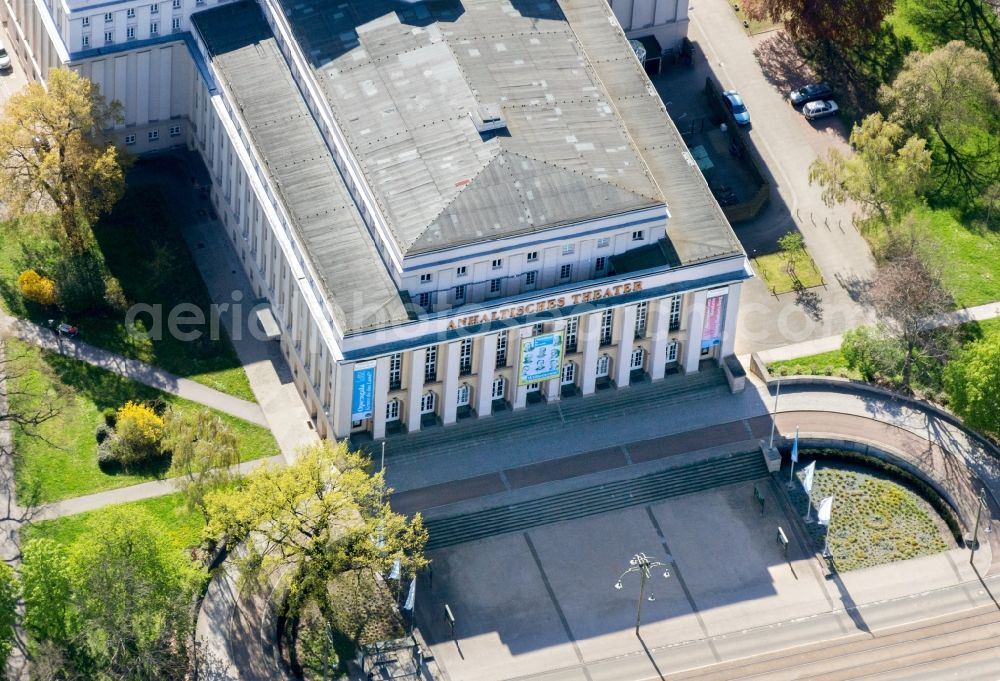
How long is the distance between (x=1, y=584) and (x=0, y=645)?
477 centimetres

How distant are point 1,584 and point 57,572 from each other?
14.6ft

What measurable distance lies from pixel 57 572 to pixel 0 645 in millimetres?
7017

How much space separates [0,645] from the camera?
198500 millimetres

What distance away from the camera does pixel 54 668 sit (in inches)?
7864

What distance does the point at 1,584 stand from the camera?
198 metres

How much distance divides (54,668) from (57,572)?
742cm

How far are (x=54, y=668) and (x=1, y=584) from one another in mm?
7852

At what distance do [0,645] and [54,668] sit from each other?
4.56 m

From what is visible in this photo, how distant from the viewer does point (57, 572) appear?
199875mm
